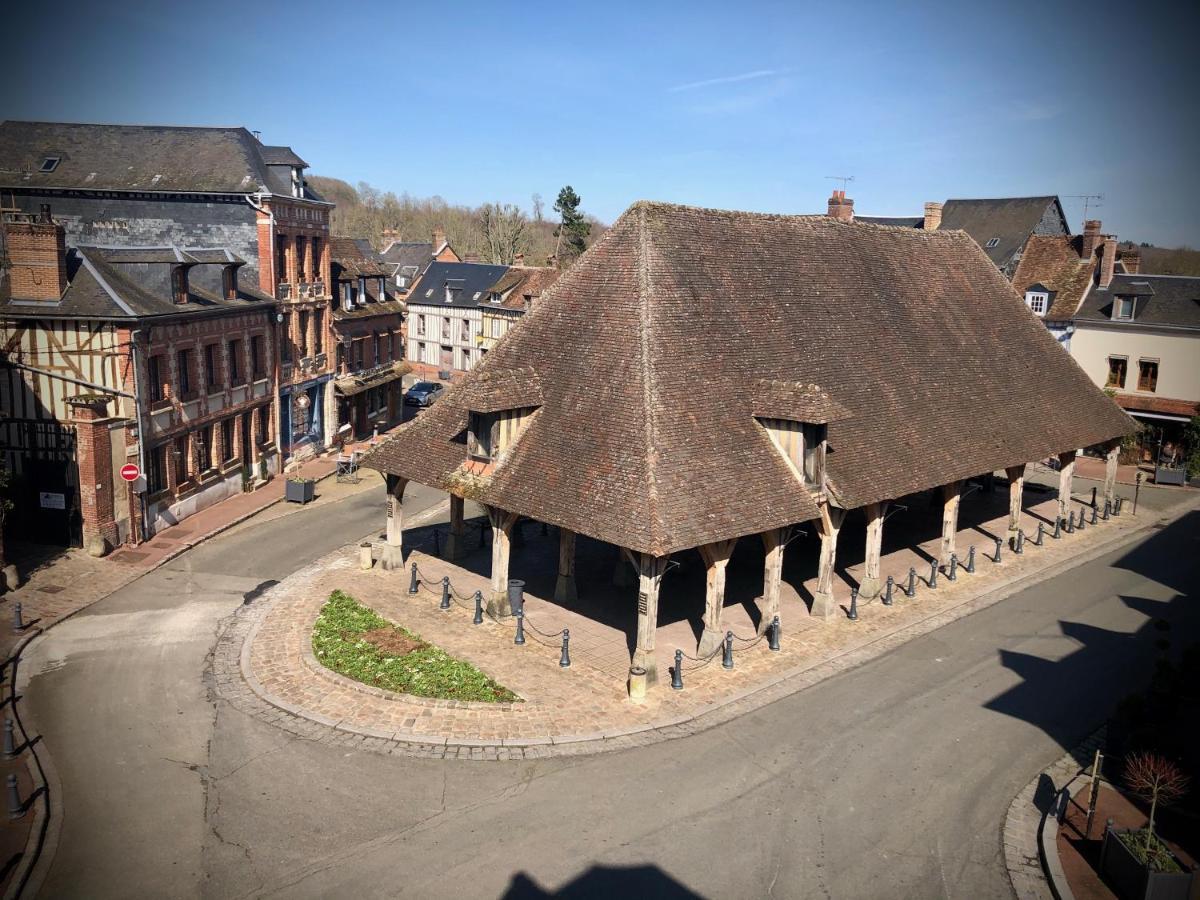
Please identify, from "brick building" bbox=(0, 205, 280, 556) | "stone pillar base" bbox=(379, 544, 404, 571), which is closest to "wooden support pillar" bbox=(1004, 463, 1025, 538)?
"stone pillar base" bbox=(379, 544, 404, 571)

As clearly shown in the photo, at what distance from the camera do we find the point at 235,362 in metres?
30.3

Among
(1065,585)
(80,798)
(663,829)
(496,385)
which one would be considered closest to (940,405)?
(1065,585)

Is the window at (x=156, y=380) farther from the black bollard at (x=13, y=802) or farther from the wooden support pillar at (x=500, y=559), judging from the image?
the black bollard at (x=13, y=802)

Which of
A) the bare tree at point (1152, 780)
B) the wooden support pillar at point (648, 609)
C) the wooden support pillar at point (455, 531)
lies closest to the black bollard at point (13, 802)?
the wooden support pillar at point (648, 609)

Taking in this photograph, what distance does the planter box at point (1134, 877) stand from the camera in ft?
37.3

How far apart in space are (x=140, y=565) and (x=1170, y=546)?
2988 cm

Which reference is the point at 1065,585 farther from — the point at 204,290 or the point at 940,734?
the point at 204,290

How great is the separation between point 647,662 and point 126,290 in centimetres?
1800

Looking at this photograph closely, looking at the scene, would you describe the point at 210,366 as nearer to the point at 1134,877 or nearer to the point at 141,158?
the point at 141,158

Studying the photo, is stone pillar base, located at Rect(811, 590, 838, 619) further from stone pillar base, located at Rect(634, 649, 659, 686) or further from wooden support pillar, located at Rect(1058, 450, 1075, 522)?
wooden support pillar, located at Rect(1058, 450, 1075, 522)

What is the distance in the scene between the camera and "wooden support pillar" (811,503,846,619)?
2011cm

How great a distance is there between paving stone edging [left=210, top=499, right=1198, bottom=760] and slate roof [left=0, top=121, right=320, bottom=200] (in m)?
17.8

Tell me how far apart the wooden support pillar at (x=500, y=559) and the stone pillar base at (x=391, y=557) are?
3.76 metres

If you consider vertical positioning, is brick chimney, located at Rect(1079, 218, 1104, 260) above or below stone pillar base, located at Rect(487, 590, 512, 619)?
→ above
